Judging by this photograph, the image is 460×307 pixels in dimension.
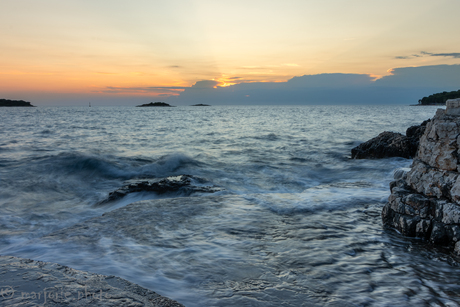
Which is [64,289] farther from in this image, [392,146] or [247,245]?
[392,146]

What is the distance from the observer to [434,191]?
3.96m

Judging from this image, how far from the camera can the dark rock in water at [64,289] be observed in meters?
2.31

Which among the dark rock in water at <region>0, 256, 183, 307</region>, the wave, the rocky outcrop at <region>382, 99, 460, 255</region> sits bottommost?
the wave

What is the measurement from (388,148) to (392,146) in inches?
7.9

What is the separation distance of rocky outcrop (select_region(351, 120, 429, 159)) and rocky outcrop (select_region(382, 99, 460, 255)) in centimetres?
702

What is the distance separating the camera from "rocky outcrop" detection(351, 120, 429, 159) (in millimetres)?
10797

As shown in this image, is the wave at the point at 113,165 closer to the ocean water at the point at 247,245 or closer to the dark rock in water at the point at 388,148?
A: the ocean water at the point at 247,245

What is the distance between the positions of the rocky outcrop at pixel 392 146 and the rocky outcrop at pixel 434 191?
276 inches

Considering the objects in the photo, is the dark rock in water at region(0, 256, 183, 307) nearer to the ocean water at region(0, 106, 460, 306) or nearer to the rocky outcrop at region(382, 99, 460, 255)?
the ocean water at region(0, 106, 460, 306)

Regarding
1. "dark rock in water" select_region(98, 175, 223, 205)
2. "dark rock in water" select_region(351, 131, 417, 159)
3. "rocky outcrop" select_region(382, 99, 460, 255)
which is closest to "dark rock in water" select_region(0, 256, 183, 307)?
"rocky outcrop" select_region(382, 99, 460, 255)

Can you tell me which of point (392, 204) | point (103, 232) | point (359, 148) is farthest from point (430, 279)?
point (359, 148)

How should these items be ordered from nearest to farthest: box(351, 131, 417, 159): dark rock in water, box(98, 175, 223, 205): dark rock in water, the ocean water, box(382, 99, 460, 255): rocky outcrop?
the ocean water
box(382, 99, 460, 255): rocky outcrop
box(98, 175, 223, 205): dark rock in water
box(351, 131, 417, 159): dark rock in water

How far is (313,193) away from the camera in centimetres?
688

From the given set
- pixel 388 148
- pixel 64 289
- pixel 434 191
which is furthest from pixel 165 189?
pixel 388 148
